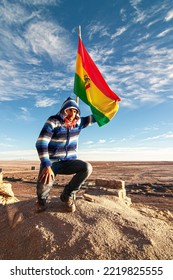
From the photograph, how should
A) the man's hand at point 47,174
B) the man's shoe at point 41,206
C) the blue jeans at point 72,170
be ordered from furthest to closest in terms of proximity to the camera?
1. the man's shoe at point 41,206
2. the blue jeans at point 72,170
3. the man's hand at point 47,174

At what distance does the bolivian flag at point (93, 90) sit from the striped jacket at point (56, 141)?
2.66 ft

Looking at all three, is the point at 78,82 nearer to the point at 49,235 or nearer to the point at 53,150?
the point at 53,150

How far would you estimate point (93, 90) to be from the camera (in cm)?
553

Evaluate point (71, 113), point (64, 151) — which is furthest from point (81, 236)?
point (71, 113)

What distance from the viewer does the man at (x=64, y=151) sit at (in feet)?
13.7

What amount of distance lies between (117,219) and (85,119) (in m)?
1.98

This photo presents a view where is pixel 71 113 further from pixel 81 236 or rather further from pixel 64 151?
pixel 81 236

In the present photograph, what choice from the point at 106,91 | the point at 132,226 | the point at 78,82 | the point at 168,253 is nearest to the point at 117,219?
the point at 132,226

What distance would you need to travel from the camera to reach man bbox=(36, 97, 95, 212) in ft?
13.7

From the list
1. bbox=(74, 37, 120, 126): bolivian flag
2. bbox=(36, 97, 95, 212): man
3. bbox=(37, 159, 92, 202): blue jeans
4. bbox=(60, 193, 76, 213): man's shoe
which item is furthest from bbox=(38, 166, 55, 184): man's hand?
bbox=(74, 37, 120, 126): bolivian flag

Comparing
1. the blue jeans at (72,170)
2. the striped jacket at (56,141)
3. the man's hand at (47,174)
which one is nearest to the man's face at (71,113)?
the striped jacket at (56,141)

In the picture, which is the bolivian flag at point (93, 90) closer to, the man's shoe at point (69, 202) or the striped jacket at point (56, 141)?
the striped jacket at point (56, 141)

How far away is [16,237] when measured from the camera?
13.2 feet

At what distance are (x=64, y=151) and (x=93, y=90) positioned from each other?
6.15 ft
